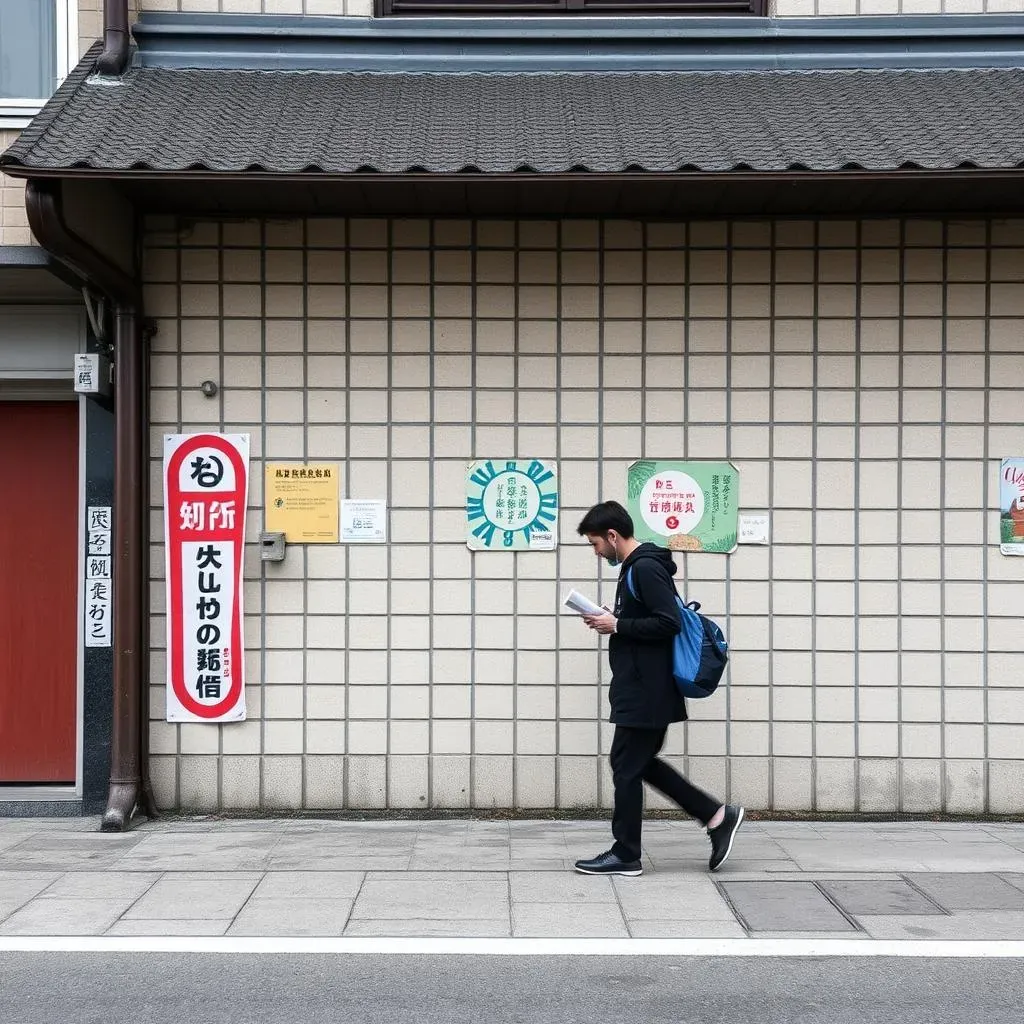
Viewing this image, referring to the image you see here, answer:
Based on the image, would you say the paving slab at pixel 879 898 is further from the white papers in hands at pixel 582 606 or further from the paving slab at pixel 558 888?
the white papers in hands at pixel 582 606

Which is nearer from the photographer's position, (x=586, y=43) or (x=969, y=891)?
(x=969, y=891)

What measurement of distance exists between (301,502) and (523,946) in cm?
334

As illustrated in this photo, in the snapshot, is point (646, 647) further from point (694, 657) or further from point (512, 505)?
point (512, 505)

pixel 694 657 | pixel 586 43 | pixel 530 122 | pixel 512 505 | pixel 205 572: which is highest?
pixel 586 43

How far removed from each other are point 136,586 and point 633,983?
4.03m

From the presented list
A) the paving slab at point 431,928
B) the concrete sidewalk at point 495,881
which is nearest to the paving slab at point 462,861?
the concrete sidewalk at point 495,881

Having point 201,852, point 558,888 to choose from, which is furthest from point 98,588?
point 558,888

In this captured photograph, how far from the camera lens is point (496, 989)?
461 cm

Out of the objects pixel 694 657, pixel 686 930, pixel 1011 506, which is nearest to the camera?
pixel 686 930

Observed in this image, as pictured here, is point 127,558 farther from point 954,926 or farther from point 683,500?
point 954,926

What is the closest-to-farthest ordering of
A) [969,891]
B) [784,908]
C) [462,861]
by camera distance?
[784,908] < [969,891] < [462,861]

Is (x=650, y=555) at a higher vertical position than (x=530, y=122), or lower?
lower

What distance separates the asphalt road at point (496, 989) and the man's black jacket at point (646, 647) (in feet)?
4.36

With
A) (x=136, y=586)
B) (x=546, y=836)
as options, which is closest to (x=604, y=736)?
(x=546, y=836)
